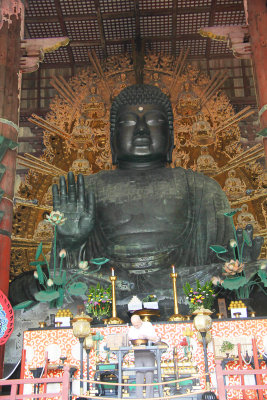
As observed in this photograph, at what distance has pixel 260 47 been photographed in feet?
17.5

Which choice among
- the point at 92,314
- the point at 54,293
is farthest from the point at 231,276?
the point at 54,293

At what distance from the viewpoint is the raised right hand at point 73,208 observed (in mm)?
4973

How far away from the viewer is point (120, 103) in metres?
6.22

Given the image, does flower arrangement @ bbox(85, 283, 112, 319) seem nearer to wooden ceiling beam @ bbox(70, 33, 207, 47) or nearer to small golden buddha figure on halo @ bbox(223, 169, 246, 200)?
small golden buddha figure on halo @ bbox(223, 169, 246, 200)

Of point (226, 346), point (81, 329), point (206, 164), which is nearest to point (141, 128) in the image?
point (206, 164)

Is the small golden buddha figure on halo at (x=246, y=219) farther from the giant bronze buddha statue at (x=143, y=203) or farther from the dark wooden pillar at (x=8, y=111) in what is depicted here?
the dark wooden pillar at (x=8, y=111)

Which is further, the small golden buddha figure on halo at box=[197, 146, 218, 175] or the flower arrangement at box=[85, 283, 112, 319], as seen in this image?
the small golden buddha figure on halo at box=[197, 146, 218, 175]

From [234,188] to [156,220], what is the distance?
1439 mm

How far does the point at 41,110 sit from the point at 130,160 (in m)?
2.65

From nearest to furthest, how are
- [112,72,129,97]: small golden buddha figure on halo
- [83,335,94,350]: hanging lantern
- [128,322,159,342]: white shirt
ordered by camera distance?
[128,322,159,342]: white shirt < [83,335,94,350]: hanging lantern < [112,72,129,97]: small golden buddha figure on halo

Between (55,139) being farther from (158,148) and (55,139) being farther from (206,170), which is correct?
(206,170)

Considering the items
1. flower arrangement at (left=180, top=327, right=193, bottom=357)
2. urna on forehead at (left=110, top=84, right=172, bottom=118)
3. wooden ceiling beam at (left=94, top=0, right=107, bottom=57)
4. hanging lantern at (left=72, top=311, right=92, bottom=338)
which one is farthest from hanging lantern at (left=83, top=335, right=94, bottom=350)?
wooden ceiling beam at (left=94, top=0, right=107, bottom=57)

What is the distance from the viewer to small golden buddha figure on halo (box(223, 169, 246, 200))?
6.56 metres

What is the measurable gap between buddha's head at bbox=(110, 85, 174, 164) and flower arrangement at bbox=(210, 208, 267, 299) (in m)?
1.70
